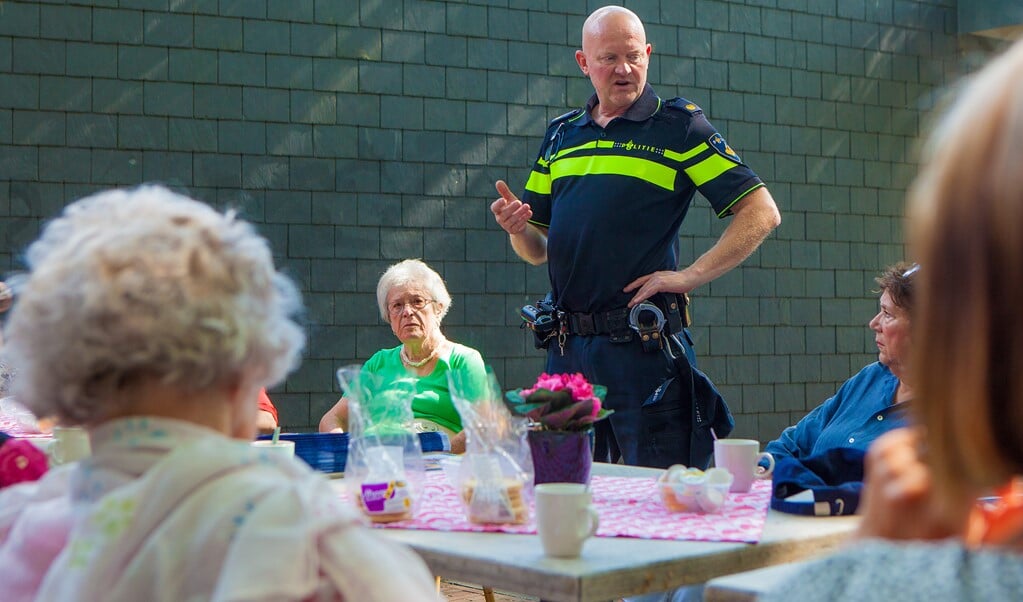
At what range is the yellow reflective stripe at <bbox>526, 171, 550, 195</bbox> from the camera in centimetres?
385

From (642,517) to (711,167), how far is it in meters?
→ 1.86

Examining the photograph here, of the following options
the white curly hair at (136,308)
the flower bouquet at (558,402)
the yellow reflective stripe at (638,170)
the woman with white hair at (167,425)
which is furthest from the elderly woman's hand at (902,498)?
the yellow reflective stripe at (638,170)

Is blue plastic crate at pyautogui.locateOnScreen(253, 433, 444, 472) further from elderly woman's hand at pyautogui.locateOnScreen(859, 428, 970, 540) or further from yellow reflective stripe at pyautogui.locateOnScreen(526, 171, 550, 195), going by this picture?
elderly woman's hand at pyautogui.locateOnScreen(859, 428, 970, 540)

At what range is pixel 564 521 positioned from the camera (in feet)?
5.21

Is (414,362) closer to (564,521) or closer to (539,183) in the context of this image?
(539,183)

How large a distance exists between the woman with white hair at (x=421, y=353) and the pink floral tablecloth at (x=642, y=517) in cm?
142

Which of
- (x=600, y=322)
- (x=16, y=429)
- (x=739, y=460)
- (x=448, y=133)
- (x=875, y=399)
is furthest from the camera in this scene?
(x=448, y=133)

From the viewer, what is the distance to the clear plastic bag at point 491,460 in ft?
6.22

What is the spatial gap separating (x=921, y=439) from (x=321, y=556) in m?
0.53

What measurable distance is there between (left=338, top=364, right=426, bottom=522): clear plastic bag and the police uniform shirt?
1477 millimetres

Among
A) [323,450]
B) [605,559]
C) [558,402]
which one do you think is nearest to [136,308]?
[605,559]

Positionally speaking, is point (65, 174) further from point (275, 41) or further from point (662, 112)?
point (662, 112)

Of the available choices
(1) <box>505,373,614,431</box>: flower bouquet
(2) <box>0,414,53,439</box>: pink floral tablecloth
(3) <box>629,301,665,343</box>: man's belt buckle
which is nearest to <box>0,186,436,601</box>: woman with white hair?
(1) <box>505,373,614,431</box>: flower bouquet

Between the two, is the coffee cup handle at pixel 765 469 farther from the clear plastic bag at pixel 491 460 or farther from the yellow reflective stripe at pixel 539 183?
the yellow reflective stripe at pixel 539 183
